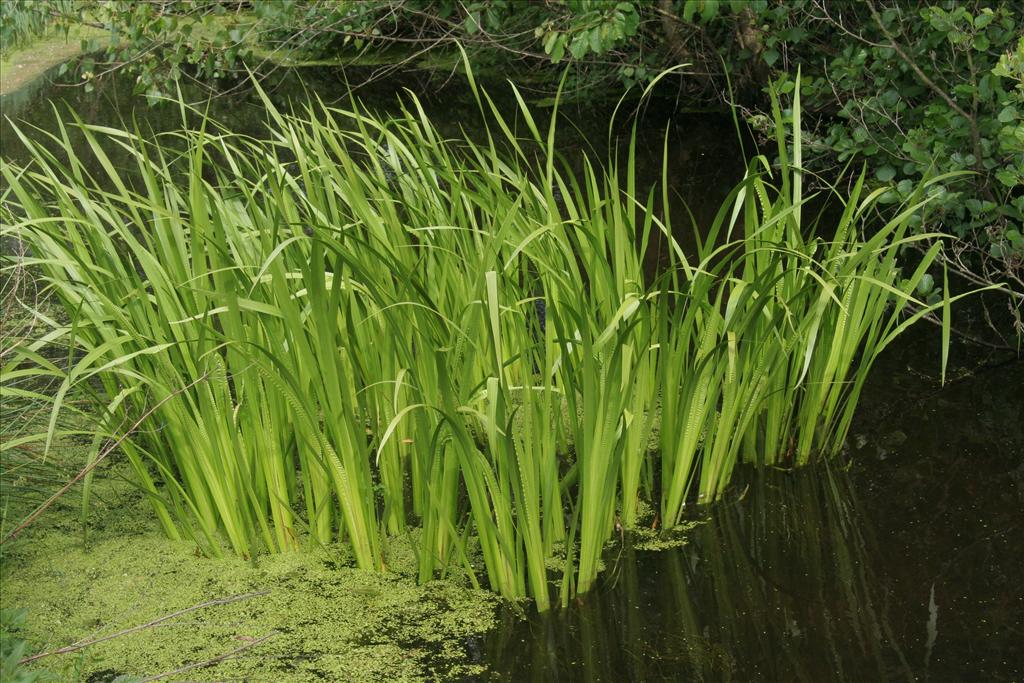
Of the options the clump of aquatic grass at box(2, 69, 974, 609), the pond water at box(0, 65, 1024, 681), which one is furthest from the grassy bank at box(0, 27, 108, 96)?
the pond water at box(0, 65, 1024, 681)

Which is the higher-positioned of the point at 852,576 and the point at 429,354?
the point at 429,354

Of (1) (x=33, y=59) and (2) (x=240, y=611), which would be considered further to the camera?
(1) (x=33, y=59)

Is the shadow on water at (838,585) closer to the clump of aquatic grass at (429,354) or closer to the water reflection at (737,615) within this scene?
the water reflection at (737,615)

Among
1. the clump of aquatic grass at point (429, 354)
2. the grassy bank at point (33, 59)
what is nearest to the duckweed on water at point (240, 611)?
the clump of aquatic grass at point (429, 354)

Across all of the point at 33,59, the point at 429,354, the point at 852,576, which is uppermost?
the point at 429,354

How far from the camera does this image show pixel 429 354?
1889mm

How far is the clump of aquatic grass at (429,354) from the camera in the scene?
175 cm

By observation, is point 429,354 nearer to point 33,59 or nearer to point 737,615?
point 737,615

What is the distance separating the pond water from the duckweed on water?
5.0 inches

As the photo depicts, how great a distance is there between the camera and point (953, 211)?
312cm

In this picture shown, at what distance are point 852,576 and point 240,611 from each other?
3.79 ft

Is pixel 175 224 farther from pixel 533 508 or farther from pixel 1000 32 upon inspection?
pixel 1000 32

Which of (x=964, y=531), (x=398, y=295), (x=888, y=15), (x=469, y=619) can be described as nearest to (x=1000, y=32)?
(x=888, y=15)

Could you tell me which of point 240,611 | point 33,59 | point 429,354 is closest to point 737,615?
point 429,354
